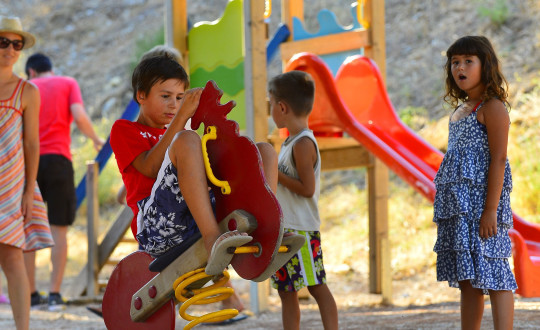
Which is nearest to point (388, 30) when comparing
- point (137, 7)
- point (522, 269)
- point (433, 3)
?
point (433, 3)

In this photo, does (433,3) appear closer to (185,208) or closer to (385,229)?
(385,229)

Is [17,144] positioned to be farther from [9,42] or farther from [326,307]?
[326,307]

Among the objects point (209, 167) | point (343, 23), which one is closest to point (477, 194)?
point (209, 167)

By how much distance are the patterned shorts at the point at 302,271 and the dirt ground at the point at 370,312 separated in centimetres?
79

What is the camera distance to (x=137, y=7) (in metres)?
16.8

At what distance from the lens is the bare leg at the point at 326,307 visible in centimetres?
362

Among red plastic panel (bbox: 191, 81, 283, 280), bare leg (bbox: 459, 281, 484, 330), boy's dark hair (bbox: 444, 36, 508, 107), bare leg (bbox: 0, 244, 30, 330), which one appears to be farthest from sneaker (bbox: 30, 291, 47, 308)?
boy's dark hair (bbox: 444, 36, 508, 107)

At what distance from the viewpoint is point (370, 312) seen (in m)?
5.14

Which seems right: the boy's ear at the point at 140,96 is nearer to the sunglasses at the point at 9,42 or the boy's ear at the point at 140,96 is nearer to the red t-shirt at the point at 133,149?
the red t-shirt at the point at 133,149

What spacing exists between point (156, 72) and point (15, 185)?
134 centimetres

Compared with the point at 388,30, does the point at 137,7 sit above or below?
above

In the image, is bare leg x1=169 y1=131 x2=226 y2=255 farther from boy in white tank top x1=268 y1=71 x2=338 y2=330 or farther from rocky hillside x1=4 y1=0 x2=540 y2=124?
rocky hillside x1=4 y1=0 x2=540 y2=124

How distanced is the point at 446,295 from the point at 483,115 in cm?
295

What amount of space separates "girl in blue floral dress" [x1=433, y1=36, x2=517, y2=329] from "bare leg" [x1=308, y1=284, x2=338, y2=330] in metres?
0.55
